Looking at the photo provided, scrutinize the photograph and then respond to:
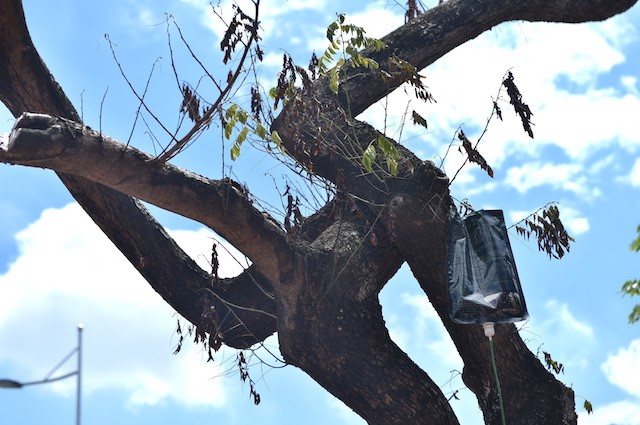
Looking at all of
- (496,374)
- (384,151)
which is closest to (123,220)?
Answer: (384,151)

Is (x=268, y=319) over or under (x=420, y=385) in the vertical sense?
over

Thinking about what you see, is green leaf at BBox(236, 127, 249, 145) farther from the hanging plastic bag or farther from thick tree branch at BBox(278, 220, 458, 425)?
the hanging plastic bag

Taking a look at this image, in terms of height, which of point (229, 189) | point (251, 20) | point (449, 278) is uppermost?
point (251, 20)

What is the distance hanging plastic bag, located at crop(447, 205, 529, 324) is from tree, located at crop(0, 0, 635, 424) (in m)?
0.19

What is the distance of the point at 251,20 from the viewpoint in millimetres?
5172

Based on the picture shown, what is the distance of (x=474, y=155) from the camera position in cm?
556

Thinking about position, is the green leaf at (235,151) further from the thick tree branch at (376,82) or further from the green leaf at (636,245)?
the green leaf at (636,245)

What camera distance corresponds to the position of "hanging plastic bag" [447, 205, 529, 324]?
222 inches

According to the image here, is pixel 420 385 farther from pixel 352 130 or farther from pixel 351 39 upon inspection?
pixel 351 39

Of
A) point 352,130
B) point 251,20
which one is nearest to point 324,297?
point 352,130

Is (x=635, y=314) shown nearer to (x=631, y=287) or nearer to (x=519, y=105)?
(x=631, y=287)

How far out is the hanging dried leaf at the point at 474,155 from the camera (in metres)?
5.54

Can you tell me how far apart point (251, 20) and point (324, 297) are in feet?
5.73

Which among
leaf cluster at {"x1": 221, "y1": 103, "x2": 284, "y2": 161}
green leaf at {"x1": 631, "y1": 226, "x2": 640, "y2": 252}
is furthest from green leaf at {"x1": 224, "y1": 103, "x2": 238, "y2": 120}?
green leaf at {"x1": 631, "y1": 226, "x2": 640, "y2": 252}
